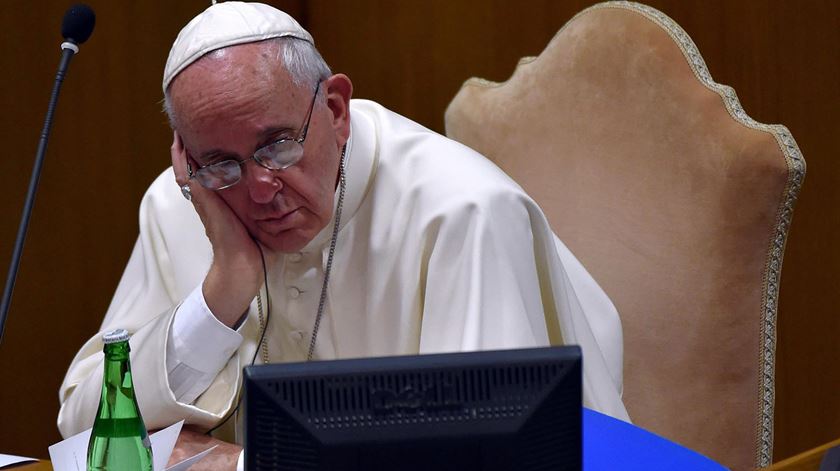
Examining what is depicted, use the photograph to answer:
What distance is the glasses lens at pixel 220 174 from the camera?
2.13m

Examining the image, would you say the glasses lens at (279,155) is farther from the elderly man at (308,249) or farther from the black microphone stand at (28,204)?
the black microphone stand at (28,204)

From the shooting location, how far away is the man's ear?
2236 millimetres

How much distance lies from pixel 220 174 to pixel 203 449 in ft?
1.58

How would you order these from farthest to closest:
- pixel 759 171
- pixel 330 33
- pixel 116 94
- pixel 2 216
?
pixel 330 33 → pixel 116 94 → pixel 2 216 → pixel 759 171

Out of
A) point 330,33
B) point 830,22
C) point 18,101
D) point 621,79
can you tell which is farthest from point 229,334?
point 330,33

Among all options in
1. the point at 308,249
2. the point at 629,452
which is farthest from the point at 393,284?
the point at 629,452

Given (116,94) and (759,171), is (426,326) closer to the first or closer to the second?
(759,171)

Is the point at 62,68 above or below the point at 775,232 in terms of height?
above

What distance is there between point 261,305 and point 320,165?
1.24 ft

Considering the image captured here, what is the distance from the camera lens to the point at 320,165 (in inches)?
87.0

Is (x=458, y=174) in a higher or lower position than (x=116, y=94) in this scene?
higher

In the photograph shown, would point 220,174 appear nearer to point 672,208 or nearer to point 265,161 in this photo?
point 265,161

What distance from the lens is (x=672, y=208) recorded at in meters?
2.51

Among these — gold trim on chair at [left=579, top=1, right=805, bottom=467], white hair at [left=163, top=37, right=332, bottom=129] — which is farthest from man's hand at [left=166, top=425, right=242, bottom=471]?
gold trim on chair at [left=579, top=1, right=805, bottom=467]
